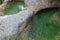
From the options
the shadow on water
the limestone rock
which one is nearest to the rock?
the shadow on water

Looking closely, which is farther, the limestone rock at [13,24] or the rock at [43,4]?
the rock at [43,4]

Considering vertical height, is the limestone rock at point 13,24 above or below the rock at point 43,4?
below

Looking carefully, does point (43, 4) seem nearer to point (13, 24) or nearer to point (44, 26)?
point (44, 26)

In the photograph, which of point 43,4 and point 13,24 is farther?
point 43,4

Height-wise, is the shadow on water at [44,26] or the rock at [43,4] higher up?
the rock at [43,4]

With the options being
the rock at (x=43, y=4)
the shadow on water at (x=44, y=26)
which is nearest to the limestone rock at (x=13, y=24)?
the shadow on water at (x=44, y=26)

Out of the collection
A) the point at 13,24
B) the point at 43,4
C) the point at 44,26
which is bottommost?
the point at 44,26

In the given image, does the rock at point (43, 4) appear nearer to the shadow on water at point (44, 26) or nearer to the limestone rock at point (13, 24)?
the shadow on water at point (44, 26)

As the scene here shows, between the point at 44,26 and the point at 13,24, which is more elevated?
the point at 13,24

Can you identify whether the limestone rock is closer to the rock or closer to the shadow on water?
the shadow on water

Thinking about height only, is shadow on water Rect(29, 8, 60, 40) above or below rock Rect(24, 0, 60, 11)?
below

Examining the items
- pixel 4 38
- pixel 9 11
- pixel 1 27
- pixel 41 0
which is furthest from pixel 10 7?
pixel 4 38

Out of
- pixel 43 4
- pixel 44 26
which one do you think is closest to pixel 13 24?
pixel 44 26
